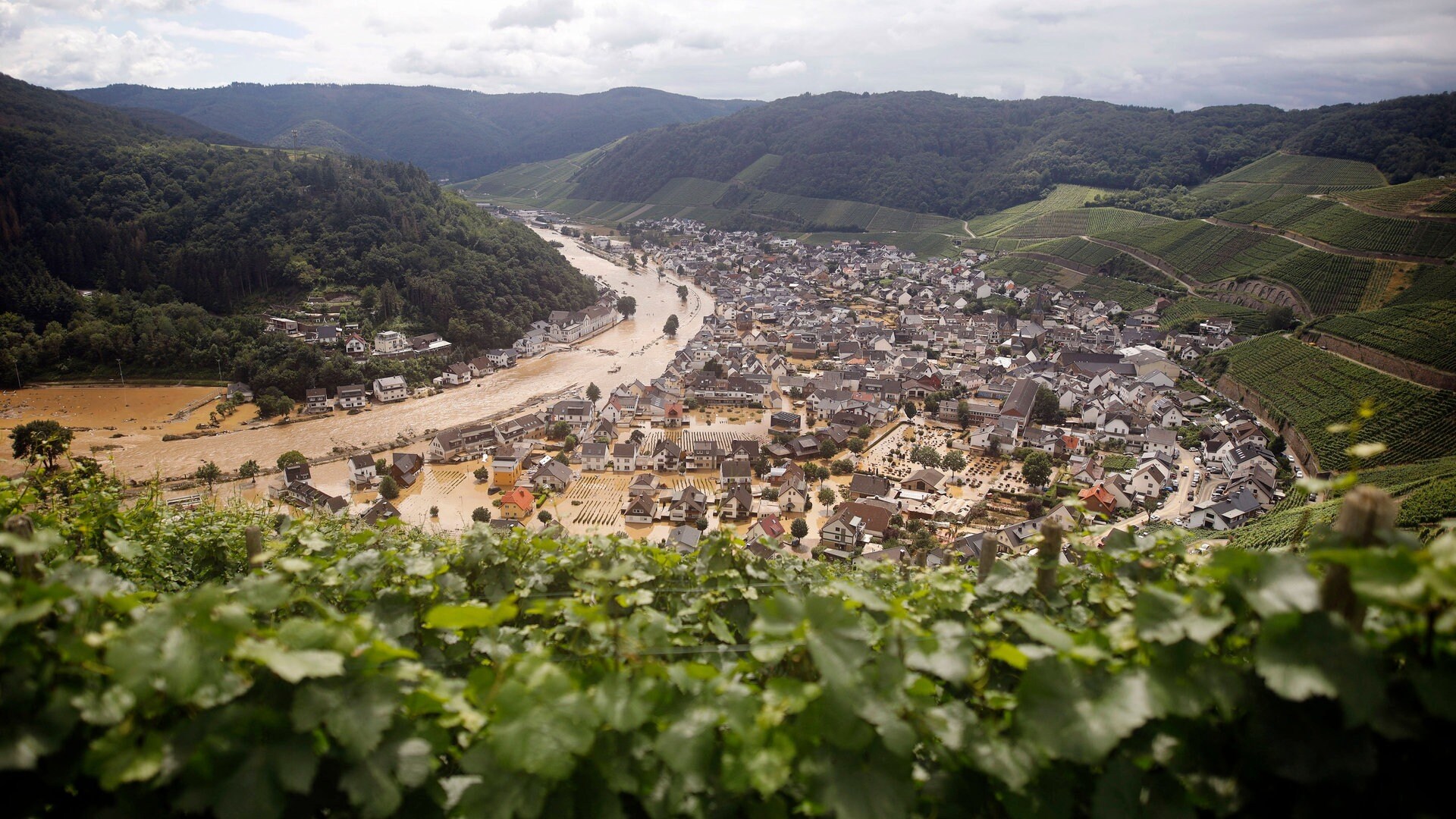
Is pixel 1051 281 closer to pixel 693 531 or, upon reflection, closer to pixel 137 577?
pixel 693 531

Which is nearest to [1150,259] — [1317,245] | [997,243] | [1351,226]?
[1317,245]

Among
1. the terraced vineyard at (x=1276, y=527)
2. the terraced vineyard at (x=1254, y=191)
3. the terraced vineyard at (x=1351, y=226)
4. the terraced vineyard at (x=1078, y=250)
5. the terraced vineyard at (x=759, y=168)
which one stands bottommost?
the terraced vineyard at (x=1276, y=527)

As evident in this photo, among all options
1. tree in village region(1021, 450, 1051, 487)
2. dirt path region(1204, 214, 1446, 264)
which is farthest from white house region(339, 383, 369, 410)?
dirt path region(1204, 214, 1446, 264)

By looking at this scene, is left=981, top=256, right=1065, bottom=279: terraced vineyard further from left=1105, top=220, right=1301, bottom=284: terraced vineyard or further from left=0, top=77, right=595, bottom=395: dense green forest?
left=0, top=77, right=595, bottom=395: dense green forest

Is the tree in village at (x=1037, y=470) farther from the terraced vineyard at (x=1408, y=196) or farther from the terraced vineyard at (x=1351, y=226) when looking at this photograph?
the terraced vineyard at (x=1408, y=196)

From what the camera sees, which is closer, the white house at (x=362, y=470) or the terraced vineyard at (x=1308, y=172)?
the white house at (x=362, y=470)

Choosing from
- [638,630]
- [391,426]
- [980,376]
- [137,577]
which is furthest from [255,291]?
[638,630]

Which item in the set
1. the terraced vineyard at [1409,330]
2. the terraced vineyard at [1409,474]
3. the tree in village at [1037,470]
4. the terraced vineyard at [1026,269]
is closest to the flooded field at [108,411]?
the tree in village at [1037,470]
